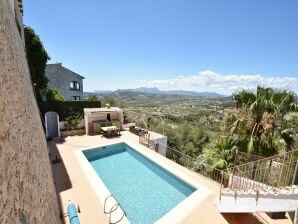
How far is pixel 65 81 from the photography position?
2591 cm

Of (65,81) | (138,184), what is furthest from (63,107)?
(138,184)

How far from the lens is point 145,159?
1089 centimetres

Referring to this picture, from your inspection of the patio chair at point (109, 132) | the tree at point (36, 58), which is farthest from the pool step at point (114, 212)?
the tree at point (36, 58)

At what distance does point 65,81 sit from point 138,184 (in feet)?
A: 73.2

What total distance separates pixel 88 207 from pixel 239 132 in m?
6.74

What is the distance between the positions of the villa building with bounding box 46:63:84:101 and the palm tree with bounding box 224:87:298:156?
2369 centimetres

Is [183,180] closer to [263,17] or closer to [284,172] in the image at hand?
[284,172]

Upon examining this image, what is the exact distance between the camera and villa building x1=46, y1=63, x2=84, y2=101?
24.1 m

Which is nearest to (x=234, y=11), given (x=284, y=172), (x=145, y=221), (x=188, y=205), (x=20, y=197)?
(x=284, y=172)

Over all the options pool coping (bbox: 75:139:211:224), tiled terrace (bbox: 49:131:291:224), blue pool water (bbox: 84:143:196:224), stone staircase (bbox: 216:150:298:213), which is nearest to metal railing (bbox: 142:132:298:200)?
stone staircase (bbox: 216:150:298:213)

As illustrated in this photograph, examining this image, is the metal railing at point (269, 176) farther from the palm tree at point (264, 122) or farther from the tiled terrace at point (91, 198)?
the palm tree at point (264, 122)

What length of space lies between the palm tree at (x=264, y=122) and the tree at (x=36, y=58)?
16.6 meters

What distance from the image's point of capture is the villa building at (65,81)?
950 inches

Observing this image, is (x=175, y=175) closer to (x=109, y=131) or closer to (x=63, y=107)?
(x=109, y=131)
